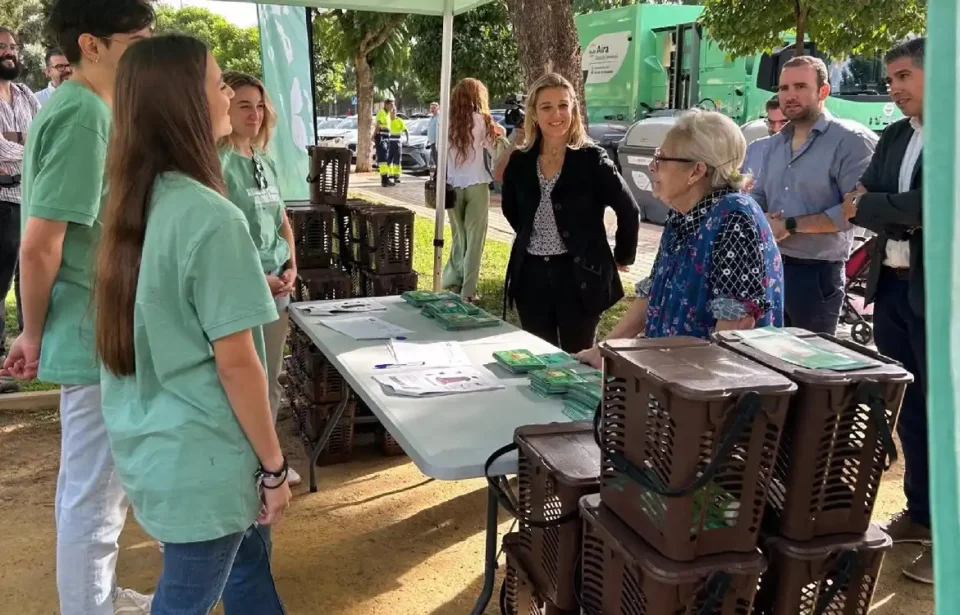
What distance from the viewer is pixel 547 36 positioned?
6.31 meters

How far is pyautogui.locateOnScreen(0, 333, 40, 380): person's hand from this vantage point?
201 centimetres

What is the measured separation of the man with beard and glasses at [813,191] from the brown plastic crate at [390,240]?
1.87 metres

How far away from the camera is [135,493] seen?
5.33 ft

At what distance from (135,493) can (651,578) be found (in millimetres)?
1013

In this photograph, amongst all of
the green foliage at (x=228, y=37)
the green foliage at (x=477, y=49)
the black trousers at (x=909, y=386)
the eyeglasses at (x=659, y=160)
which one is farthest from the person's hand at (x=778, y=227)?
the green foliage at (x=228, y=37)

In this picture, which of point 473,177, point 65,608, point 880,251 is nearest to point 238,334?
point 65,608

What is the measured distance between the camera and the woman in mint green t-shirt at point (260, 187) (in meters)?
3.14

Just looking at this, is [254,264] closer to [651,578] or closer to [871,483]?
[651,578]

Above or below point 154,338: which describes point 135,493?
below

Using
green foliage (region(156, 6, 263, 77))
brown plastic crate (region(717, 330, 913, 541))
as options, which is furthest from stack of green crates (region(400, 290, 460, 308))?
green foliage (region(156, 6, 263, 77))

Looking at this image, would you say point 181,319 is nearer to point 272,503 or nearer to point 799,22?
point 272,503

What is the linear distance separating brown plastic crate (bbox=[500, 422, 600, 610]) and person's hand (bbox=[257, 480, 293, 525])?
20.6 inches

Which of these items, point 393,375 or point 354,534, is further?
point 354,534

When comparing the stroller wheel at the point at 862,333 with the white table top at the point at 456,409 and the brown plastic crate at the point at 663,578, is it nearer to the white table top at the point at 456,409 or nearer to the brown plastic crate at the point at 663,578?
the white table top at the point at 456,409
